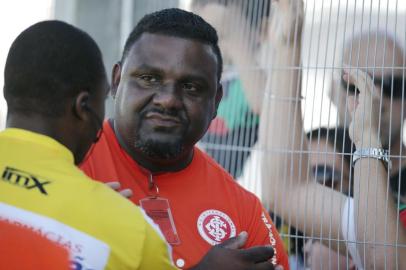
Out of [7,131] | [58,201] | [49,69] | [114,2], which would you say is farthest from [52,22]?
[114,2]

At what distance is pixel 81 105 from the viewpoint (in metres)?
2.09

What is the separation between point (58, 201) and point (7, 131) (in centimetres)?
25

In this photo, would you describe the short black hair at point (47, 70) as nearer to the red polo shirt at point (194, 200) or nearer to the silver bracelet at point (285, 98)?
the red polo shirt at point (194, 200)

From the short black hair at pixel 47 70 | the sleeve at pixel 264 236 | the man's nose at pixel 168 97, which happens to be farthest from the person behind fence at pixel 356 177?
the short black hair at pixel 47 70

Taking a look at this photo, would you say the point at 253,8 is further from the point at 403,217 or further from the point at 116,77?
the point at 403,217

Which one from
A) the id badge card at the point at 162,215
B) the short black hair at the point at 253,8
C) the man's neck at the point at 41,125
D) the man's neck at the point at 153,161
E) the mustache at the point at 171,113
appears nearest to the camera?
the man's neck at the point at 41,125

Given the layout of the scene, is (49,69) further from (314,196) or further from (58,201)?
(314,196)

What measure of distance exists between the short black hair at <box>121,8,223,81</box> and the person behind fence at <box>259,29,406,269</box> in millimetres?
559

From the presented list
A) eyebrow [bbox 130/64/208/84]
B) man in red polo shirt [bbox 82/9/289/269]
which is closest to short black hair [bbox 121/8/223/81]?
man in red polo shirt [bbox 82/9/289/269]

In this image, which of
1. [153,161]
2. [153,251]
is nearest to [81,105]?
[153,251]

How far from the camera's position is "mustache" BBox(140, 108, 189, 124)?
9.09 ft

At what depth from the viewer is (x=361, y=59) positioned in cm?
322

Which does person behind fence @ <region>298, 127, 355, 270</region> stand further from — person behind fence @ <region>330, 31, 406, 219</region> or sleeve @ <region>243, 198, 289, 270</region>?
sleeve @ <region>243, 198, 289, 270</region>

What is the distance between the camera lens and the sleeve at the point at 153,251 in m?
2.03
